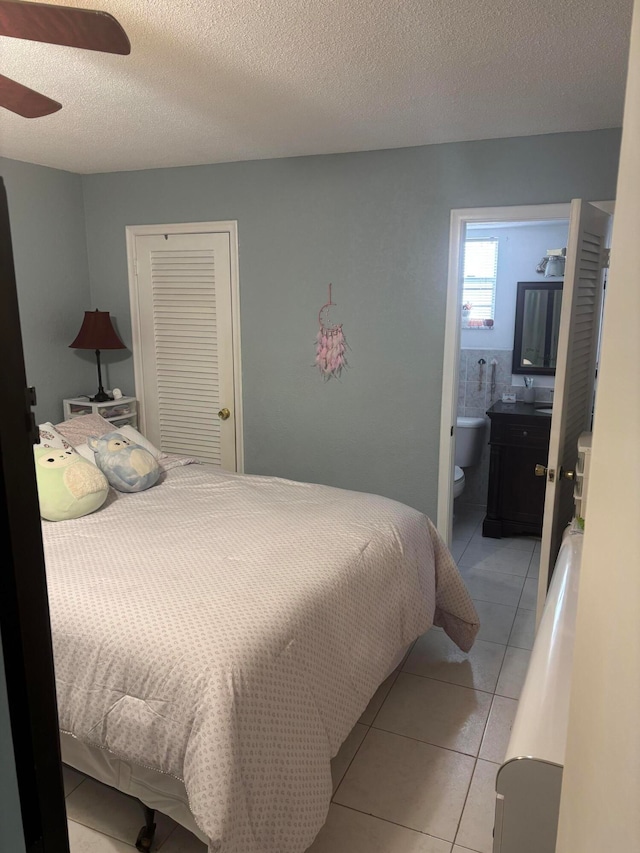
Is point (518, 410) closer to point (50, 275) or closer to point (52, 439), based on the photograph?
point (52, 439)

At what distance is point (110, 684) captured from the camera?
1.81 meters

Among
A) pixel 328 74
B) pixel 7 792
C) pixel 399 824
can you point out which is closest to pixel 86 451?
pixel 328 74

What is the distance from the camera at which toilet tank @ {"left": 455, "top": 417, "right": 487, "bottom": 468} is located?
4789 mm

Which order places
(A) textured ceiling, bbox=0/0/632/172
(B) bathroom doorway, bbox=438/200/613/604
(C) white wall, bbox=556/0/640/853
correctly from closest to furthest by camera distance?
(C) white wall, bbox=556/0/640/853 → (A) textured ceiling, bbox=0/0/632/172 → (B) bathroom doorway, bbox=438/200/613/604

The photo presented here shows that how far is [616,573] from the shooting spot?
24.6 inches

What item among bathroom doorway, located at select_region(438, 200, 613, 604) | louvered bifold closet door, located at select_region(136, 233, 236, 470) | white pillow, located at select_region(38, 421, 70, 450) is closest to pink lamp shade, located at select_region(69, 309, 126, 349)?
louvered bifold closet door, located at select_region(136, 233, 236, 470)

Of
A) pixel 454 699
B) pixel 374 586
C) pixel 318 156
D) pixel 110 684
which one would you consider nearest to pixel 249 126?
pixel 318 156

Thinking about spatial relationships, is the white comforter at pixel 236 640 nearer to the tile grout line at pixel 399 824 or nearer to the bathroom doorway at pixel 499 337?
the tile grout line at pixel 399 824

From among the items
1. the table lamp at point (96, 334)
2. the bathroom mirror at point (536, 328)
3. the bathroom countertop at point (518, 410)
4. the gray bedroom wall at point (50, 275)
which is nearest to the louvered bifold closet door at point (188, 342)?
the table lamp at point (96, 334)

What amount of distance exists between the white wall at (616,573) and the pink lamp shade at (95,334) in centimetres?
366

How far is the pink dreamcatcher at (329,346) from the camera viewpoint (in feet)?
12.0

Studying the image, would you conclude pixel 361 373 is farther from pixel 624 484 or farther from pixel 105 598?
pixel 624 484

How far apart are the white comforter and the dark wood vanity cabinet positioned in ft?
5.85

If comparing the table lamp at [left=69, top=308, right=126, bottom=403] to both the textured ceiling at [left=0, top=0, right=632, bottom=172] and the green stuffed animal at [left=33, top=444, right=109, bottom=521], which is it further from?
the green stuffed animal at [left=33, top=444, right=109, bottom=521]
